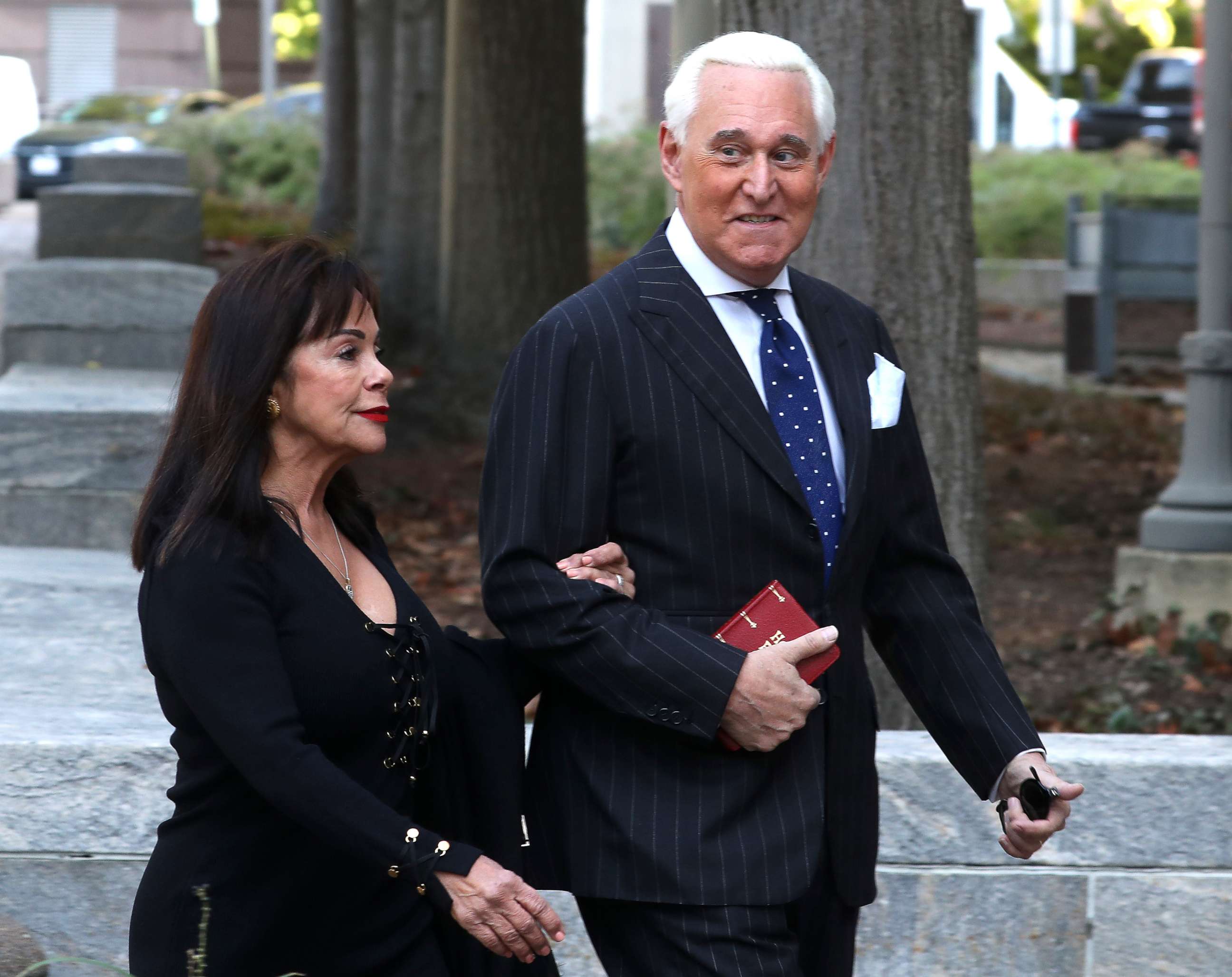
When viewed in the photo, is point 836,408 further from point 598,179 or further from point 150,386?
point 598,179

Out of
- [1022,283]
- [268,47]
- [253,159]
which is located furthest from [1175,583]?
[268,47]

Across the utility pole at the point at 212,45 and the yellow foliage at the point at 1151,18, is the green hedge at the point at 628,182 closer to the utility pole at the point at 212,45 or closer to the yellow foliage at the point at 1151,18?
the utility pole at the point at 212,45

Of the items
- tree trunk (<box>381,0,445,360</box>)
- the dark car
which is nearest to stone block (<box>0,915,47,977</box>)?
tree trunk (<box>381,0,445,360</box>)

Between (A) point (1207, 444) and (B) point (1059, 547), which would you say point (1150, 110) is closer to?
(B) point (1059, 547)

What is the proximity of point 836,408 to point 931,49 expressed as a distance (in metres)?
2.19

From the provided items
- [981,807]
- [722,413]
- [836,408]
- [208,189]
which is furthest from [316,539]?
[208,189]

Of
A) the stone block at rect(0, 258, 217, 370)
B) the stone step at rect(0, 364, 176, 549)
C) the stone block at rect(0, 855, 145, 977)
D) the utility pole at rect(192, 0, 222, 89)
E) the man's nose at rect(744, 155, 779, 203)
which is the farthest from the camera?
the utility pole at rect(192, 0, 222, 89)

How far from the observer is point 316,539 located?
2758mm

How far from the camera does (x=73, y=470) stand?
6625 mm

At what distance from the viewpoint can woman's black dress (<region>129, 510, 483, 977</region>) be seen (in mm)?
2457

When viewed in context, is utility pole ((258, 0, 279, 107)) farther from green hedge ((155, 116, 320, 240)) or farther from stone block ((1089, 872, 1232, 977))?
stone block ((1089, 872, 1232, 977))

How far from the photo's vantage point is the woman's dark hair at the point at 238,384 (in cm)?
260

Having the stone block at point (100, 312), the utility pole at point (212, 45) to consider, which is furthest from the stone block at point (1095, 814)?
the utility pole at point (212, 45)

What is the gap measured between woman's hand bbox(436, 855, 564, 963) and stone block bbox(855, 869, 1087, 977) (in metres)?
1.37
